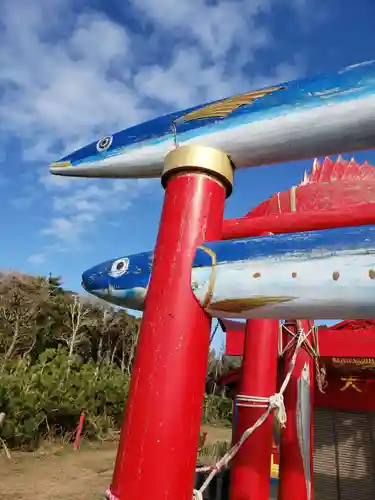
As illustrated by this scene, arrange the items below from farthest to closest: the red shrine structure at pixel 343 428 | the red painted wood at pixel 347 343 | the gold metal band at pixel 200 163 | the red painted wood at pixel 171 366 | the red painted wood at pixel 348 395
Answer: the red painted wood at pixel 348 395
the red shrine structure at pixel 343 428
the red painted wood at pixel 347 343
the gold metal band at pixel 200 163
the red painted wood at pixel 171 366

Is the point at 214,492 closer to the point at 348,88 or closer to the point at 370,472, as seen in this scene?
the point at 370,472

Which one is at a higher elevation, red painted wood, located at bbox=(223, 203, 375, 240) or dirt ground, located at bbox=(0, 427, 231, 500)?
red painted wood, located at bbox=(223, 203, 375, 240)

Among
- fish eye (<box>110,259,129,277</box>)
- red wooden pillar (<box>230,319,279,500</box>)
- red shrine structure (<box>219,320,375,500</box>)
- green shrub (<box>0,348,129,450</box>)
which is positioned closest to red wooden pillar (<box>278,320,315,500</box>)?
red wooden pillar (<box>230,319,279,500</box>)

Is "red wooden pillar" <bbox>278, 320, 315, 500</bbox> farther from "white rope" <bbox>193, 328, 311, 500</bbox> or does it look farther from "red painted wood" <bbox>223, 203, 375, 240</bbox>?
"red painted wood" <bbox>223, 203, 375, 240</bbox>

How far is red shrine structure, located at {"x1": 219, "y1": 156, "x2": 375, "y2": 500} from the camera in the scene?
266cm

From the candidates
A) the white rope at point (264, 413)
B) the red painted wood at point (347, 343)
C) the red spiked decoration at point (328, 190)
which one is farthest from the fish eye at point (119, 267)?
the red painted wood at point (347, 343)

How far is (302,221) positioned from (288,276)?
1.60ft

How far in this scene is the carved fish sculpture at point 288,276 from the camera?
1131mm

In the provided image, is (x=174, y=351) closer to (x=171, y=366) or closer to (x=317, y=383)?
(x=171, y=366)

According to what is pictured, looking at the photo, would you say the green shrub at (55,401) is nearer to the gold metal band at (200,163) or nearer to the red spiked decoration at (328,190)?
the red spiked decoration at (328,190)

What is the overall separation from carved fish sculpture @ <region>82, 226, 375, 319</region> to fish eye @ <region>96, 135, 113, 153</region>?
0.62 m

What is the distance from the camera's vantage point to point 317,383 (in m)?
4.55

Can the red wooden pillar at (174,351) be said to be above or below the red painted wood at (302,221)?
below

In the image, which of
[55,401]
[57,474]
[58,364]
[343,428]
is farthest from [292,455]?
[58,364]
